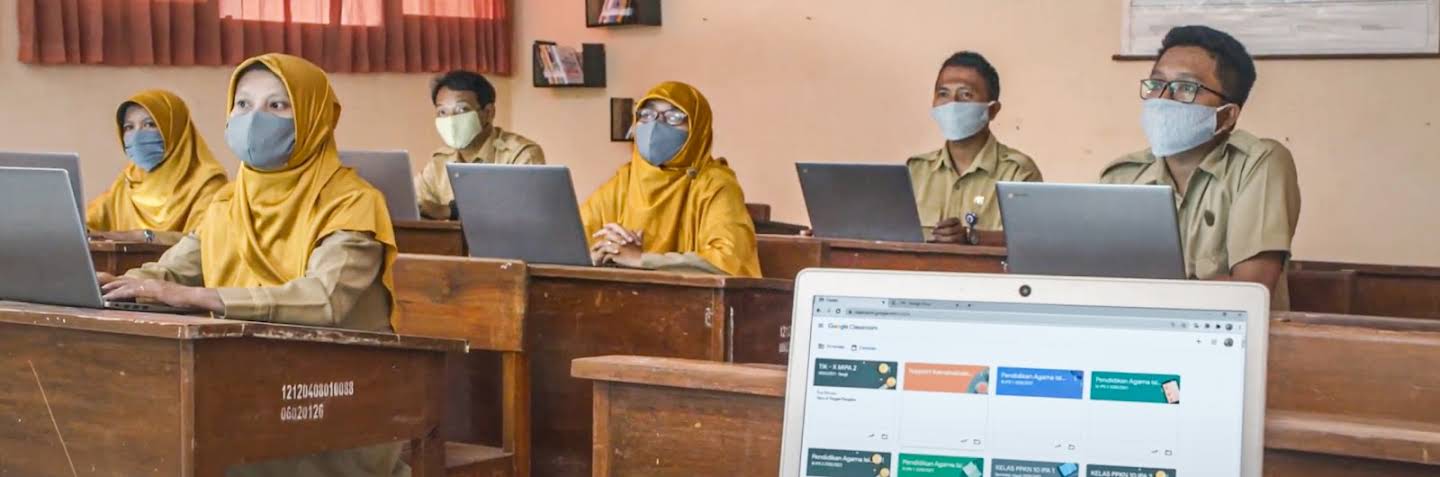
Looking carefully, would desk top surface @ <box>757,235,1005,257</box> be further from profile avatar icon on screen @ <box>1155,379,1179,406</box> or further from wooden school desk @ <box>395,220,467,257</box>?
profile avatar icon on screen @ <box>1155,379,1179,406</box>

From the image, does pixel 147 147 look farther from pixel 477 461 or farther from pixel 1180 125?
pixel 1180 125

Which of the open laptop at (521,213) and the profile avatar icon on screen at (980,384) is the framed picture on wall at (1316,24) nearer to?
the open laptop at (521,213)

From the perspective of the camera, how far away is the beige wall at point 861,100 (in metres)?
5.84

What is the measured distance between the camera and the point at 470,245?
3863mm

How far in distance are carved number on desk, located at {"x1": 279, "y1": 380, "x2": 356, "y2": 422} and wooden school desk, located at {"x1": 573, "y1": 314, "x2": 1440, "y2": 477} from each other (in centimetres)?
83

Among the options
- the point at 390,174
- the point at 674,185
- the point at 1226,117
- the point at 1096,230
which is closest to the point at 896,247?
the point at 674,185

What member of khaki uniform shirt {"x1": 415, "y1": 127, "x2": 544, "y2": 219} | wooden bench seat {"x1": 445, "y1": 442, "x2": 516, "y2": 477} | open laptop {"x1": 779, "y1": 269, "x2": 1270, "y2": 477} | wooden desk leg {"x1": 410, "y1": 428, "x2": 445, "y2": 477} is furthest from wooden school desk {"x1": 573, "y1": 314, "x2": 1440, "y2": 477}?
khaki uniform shirt {"x1": 415, "y1": 127, "x2": 544, "y2": 219}

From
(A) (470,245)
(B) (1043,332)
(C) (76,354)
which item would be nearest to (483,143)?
(A) (470,245)

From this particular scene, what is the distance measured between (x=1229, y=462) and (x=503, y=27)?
6.88 metres

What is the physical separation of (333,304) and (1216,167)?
5.14 ft

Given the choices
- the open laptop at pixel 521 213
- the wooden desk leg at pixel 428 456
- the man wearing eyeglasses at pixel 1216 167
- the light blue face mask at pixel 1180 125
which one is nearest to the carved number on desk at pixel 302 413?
the wooden desk leg at pixel 428 456

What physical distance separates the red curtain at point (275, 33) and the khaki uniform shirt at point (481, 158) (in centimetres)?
Answer: 74

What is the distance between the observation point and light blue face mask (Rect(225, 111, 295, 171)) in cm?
308

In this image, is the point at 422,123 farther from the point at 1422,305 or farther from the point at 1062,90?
the point at 1422,305
